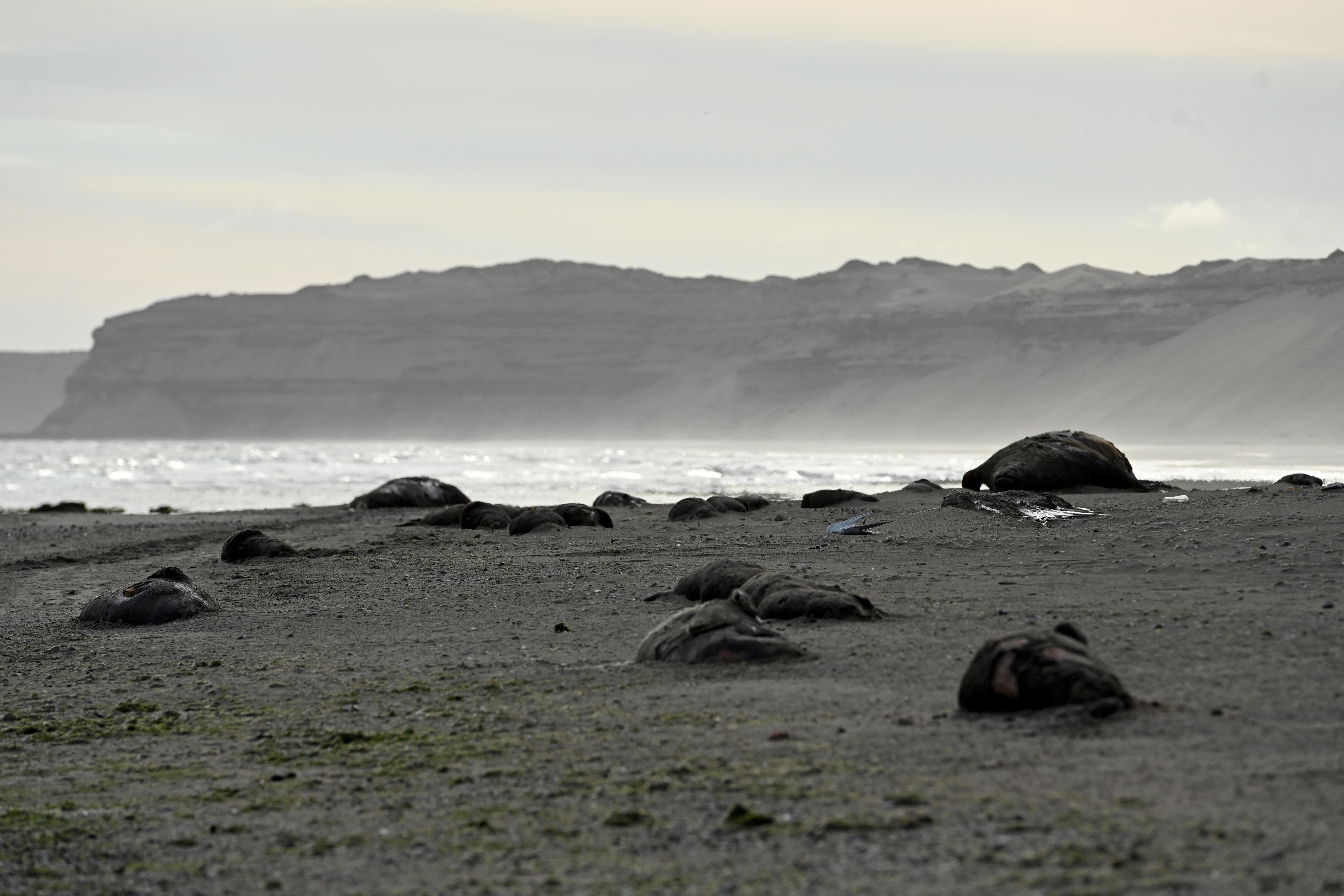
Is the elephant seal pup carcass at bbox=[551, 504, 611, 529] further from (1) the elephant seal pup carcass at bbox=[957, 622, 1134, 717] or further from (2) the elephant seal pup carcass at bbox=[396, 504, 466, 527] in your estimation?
(1) the elephant seal pup carcass at bbox=[957, 622, 1134, 717]

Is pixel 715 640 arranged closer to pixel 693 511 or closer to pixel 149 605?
pixel 149 605

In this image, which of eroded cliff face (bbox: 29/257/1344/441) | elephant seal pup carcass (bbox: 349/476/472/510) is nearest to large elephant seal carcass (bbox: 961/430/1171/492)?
elephant seal pup carcass (bbox: 349/476/472/510)

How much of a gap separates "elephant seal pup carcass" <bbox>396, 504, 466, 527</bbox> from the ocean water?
885 cm

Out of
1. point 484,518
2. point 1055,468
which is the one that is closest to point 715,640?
point 1055,468

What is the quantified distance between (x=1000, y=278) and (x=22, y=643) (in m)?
166

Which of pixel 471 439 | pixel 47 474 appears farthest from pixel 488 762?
pixel 471 439

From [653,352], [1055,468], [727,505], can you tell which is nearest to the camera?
[1055,468]

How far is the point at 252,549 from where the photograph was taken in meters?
14.2

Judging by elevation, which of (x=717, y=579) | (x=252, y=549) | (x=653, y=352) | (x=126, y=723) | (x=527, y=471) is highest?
(x=653, y=352)

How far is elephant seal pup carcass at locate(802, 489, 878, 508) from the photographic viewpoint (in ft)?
55.6

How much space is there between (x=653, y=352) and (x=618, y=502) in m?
144

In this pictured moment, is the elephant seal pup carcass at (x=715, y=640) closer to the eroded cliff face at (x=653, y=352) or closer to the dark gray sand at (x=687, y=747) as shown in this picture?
the dark gray sand at (x=687, y=747)

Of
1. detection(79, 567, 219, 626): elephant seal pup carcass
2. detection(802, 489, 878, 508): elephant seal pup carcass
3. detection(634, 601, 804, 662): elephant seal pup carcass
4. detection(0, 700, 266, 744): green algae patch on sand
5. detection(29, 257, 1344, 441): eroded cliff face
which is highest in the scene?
detection(29, 257, 1344, 441): eroded cliff face

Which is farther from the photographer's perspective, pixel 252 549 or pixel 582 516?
pixel 582 516
